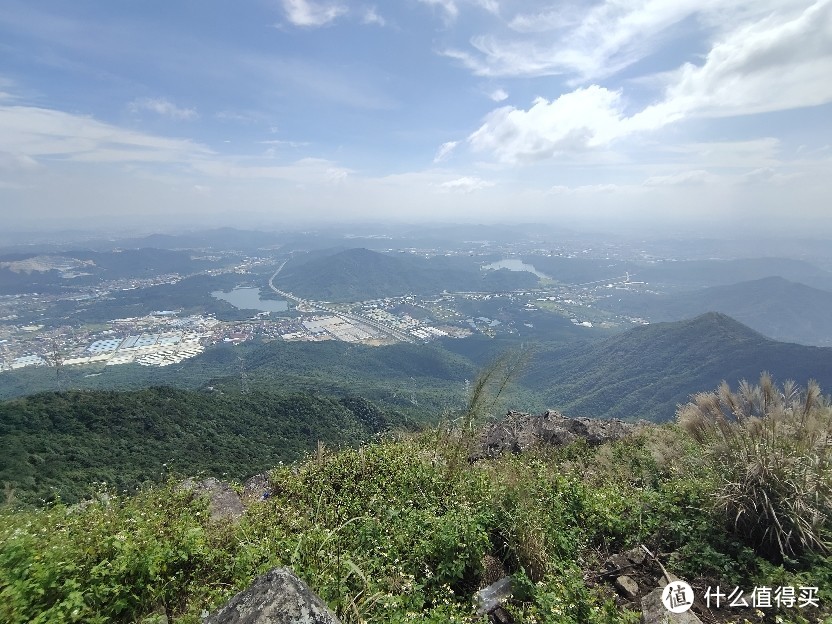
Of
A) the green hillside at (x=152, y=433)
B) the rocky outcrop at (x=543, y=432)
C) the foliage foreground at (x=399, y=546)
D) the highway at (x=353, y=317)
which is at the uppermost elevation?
the foliage foreground at (x=399, y=546)

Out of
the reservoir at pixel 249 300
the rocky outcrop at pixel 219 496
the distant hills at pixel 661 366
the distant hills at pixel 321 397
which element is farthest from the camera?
the reservoir at pixel 249 300

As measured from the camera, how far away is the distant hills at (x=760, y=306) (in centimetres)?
14988

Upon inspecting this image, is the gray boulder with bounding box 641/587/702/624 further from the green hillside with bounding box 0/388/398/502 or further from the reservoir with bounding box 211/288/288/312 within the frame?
the reservoir with bounding box 211/288/288/312

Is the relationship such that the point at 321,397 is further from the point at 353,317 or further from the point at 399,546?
the point at 353,317

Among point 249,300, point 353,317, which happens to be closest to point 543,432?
point 353,317

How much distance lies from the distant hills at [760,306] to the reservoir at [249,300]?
136 metres

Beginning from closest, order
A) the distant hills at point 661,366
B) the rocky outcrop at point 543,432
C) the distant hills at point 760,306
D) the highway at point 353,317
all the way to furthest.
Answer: the rocky outcrop at point 543,432, the distant hills at point 661,366, the highway at point 353,317, the distant hills at point 760,306

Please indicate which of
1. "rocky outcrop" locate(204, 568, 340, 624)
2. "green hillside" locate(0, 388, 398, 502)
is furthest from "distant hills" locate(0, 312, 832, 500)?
"rocky outcrop" locate(204, 568, 340, 624)

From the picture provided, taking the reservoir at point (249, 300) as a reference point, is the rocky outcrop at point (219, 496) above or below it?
above

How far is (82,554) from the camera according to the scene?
120 inches

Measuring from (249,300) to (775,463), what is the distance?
A: 182 metres

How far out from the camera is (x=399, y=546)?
3.83 metres

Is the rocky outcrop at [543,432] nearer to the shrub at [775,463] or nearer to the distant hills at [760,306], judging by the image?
the shrub at [775,463]

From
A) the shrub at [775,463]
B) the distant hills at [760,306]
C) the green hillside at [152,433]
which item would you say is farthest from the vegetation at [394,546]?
the distant hills at [760,306]
